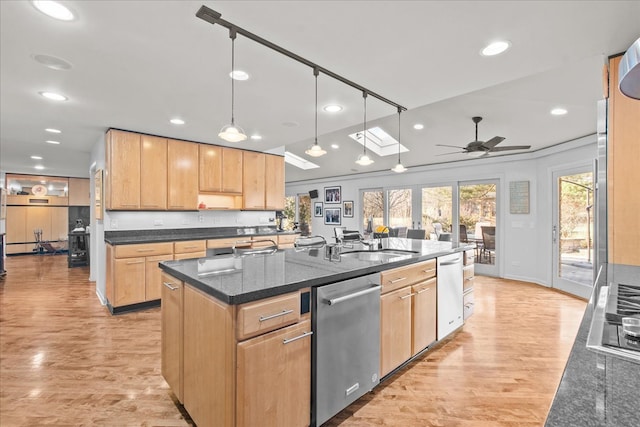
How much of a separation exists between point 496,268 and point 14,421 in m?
6.91

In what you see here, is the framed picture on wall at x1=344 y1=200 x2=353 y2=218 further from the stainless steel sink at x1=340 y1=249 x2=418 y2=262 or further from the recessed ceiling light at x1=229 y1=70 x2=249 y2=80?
the recessed ceiling light at x1=229 y1=70 x2=249 y2=80

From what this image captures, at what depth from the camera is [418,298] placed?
8.15 feet

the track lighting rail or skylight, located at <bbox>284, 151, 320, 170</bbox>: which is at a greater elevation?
skylight, located at <bbox>284, 151, 320, 170</bbox>

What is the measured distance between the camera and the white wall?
499 centimetres

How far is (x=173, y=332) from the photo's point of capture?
1922 millimetres

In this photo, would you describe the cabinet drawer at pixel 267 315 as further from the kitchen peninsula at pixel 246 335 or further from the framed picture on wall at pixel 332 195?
the framed picture on wall at pixel 332 195

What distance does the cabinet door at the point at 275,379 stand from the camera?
1.37 meters

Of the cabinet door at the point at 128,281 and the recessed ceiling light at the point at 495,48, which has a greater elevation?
the recessed ceiling light at the point at 495,48

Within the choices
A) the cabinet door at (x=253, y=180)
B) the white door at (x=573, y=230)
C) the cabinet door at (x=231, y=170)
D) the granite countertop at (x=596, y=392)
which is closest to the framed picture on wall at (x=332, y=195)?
the cabinet door at (x=253, y=180)

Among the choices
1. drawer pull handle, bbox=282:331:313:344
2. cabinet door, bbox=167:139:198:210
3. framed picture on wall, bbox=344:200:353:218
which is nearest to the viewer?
drawer pull handle, bbox=282:331:313:344

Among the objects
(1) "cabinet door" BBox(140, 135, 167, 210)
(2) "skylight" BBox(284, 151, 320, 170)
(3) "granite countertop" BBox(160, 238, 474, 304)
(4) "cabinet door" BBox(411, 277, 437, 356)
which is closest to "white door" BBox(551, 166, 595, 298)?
(4) "cabinet door" BBox(411, 277, 437, 356)

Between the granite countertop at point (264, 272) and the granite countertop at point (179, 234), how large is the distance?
2344 millimetres

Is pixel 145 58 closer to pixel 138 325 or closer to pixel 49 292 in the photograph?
pixel 138 325

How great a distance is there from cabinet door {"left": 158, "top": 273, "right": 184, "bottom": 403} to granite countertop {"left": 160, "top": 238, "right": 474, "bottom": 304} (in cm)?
10
